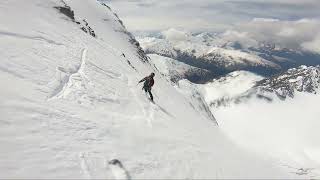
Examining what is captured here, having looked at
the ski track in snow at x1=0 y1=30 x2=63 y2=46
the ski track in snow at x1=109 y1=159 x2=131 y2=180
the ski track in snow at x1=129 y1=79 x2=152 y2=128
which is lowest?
the ski track in snow at x1=109 y1=159 x2=131 y2=180

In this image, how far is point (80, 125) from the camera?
23.0 m

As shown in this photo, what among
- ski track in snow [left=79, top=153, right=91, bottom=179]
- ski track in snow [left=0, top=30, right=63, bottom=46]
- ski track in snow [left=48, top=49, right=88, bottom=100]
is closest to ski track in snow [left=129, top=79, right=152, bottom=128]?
ski track in snow [left=48, top=49, right=88, bottom=100]

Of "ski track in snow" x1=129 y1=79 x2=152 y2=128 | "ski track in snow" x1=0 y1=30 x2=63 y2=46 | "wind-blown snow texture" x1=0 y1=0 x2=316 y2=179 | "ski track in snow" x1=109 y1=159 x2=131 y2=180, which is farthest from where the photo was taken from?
"ski track in snow" x1=0 y1=30 x2=63 y2=46

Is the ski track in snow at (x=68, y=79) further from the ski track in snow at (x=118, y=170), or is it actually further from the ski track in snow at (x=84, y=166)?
the ski track in snow at (x=118, y=170)

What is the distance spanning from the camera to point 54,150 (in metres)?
19.1

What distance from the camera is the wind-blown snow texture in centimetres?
1852

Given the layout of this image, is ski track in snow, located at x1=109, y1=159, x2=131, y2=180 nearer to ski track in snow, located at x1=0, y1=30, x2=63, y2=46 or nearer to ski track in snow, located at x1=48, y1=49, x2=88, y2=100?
Result: ski track in snow, located at x1=48, y1=49, x2=88, y2=100

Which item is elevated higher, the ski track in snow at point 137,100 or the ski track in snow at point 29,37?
the ski track in snow at point 29,37

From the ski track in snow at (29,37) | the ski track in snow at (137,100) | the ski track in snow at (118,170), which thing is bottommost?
the ski track in snow at (118,170)

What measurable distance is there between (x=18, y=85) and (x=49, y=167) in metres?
8.79

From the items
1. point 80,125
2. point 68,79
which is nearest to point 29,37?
point 68,79

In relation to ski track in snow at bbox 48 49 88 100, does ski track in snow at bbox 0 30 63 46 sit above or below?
above

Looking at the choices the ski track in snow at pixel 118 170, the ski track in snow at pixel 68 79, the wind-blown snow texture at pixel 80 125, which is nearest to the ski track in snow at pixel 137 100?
the wind-blown snow texture at pixel 80 125

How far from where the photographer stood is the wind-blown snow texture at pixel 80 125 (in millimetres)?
18516
